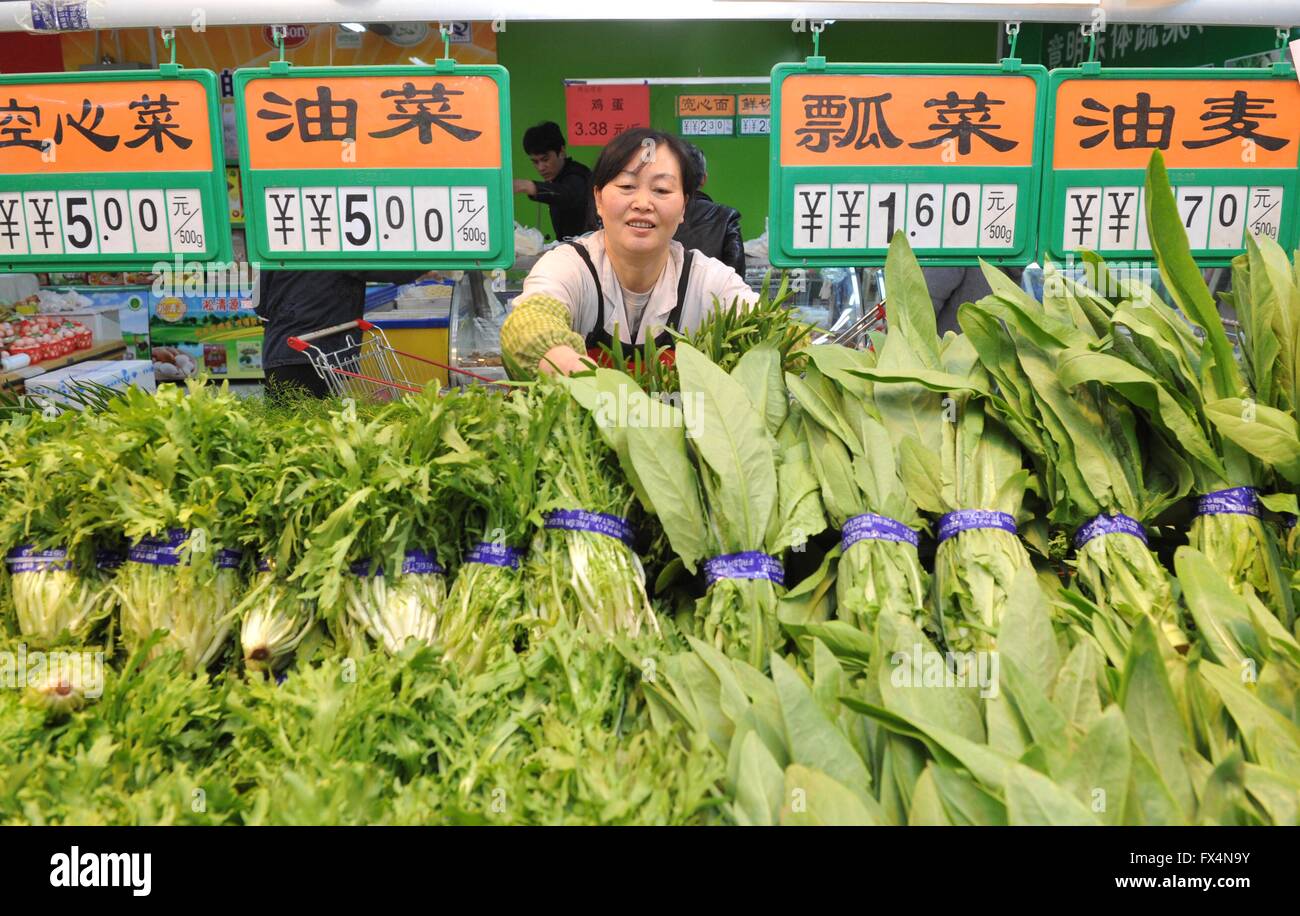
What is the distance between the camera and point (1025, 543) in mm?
1693

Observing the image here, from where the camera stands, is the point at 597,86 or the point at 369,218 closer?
the point at 369,218

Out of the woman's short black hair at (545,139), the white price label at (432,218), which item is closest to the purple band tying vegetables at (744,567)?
the white price label at (432,218)

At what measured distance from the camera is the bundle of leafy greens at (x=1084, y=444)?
1546mm

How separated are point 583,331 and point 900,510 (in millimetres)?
1473

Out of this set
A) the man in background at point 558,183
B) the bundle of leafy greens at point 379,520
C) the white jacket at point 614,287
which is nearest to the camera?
the bundle of leafy greens at point 379,520

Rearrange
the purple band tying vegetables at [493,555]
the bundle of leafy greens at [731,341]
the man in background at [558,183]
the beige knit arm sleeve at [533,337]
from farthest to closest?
the man in background at [558,183] → the beige knit arm sleeve at [533,337] → the bundle of leafy greens at [731,341] → the purple band tying vegetables at [493,555]

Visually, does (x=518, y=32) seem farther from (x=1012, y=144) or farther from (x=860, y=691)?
(x=860, y=691)

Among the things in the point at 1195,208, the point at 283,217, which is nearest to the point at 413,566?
the point at 283,217

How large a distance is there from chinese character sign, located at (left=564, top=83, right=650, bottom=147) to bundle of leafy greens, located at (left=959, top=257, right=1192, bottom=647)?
454 cm

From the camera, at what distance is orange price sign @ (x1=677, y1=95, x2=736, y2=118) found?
5.97 meters

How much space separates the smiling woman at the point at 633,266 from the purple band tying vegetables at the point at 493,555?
31.4 inches

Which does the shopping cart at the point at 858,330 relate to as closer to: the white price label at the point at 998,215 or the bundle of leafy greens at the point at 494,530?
the white price label at the point at 998,215

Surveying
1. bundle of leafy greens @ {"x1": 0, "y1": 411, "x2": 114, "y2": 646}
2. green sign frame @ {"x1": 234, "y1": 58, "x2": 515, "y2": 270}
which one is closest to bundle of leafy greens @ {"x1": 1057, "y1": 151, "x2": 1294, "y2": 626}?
green sign frame @ {"x1": 234, "y1": 58, "x2": 515, "y2": 270}
